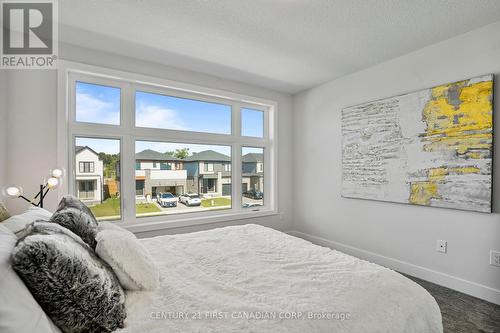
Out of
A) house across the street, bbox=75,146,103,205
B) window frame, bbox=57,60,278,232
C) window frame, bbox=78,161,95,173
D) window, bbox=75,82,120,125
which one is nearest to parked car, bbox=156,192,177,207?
window frame, bbox=57,60,278,232

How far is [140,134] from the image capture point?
307cm

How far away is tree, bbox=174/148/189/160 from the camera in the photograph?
11.2ft

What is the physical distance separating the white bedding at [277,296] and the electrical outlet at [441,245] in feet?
5.25

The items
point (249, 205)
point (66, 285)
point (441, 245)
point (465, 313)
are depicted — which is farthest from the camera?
point (249, 205)

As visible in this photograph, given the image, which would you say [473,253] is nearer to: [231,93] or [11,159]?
[231,93]

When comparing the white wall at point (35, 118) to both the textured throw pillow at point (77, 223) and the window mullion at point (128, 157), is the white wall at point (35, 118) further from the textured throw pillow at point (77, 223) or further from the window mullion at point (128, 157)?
the textured throw pillow at point (77, 223)

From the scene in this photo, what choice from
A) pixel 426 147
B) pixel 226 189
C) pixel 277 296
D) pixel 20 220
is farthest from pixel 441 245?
pixel 20 220

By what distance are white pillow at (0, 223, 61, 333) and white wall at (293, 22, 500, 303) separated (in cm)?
316

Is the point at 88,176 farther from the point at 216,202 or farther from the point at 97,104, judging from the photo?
the point at 216,202

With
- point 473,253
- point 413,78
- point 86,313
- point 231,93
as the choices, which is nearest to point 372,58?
point 413,78

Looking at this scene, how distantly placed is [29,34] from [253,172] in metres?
3.10

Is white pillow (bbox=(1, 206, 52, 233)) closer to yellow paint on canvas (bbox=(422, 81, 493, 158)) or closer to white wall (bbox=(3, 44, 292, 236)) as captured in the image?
white wall (bbox=(3, 44, 292, 236))

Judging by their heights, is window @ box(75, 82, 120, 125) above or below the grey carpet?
above

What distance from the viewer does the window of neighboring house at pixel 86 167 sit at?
2799mm
